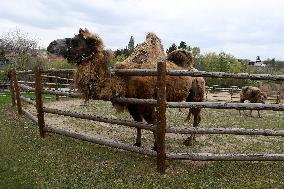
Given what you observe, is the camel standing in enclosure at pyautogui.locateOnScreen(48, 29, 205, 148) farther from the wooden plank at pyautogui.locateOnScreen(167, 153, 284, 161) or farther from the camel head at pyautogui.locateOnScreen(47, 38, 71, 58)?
the wooden plank at pyautogui.locateOnScreen(167, 153, 284, 161)

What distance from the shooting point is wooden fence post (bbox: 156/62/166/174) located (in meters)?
6.00

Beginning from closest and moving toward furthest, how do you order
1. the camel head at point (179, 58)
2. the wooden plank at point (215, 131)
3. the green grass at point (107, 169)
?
the green grass at point (107, 169) → the wooden plank at point (215, 131) → the camel head at point (179, 58)

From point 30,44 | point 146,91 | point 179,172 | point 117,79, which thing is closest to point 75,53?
point 117,79

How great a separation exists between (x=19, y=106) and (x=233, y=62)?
1458 inches

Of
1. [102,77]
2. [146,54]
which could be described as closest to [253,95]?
[146,54]

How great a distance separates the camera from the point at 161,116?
240 inches

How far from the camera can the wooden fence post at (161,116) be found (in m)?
6.00

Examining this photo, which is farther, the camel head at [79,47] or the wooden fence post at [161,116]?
the camel head at [79,47]

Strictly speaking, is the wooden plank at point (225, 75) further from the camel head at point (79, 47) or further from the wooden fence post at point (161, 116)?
the camel head at point (79, 47)

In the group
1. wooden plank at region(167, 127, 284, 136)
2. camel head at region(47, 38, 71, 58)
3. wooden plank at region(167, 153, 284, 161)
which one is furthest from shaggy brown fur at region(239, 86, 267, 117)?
camel head at region(47, 38, 71, 58)

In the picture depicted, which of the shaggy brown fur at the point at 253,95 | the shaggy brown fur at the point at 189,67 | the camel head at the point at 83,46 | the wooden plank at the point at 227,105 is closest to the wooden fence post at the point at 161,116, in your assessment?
the wooden plank at the point at 227,105

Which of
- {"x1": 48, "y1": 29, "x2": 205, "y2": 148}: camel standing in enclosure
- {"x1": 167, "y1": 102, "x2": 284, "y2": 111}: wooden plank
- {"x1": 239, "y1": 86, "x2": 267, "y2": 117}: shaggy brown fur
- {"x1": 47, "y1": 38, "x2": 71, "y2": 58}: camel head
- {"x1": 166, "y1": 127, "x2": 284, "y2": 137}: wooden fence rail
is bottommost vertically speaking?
{"x1": 239, "y1": 86, "x2": 267, "y2": 117}: shaggy brown fur

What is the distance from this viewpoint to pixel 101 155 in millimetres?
7414

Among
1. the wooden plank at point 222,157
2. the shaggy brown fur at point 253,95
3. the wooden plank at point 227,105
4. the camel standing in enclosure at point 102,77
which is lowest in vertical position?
the shaggy brown fur at point 253,95
